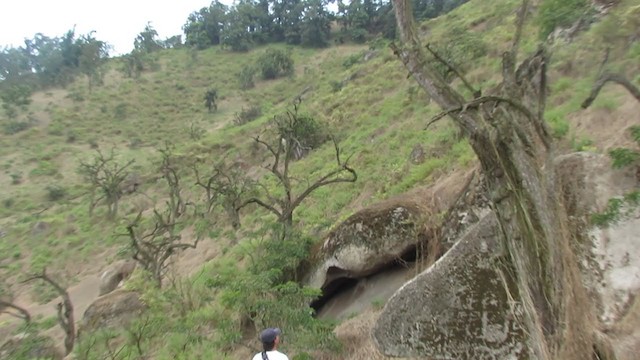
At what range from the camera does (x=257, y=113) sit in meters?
45.7

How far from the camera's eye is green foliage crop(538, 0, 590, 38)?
18.6 metres

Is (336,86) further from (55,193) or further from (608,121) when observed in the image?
(608,121)

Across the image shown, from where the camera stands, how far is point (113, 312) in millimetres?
17281

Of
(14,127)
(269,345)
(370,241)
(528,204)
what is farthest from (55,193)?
(528,204)

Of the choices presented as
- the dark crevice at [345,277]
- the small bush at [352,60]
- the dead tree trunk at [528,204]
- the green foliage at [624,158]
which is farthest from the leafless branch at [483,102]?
the small bush at [352,60]

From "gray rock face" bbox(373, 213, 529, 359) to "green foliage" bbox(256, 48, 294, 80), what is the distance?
51.7 m

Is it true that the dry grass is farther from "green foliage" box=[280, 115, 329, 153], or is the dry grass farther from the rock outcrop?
"green foliage" box=[280, 115, 329, 153]

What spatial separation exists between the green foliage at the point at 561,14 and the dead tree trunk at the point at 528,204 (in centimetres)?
1484

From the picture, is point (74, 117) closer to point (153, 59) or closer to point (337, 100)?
point (153, 59)

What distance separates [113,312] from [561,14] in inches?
717

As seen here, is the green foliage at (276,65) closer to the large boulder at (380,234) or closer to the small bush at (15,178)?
the small bush at (15,178)

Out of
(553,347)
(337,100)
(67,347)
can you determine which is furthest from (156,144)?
(553,347)

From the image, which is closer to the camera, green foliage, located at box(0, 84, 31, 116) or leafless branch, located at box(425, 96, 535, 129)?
leafless branch, located at box(425, 96, 535, 129)

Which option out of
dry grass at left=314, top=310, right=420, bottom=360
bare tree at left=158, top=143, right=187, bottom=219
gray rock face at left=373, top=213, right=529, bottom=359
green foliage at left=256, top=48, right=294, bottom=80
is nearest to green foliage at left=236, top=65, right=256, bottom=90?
green foliage at left=256, top=48, right=294, bottom=80
